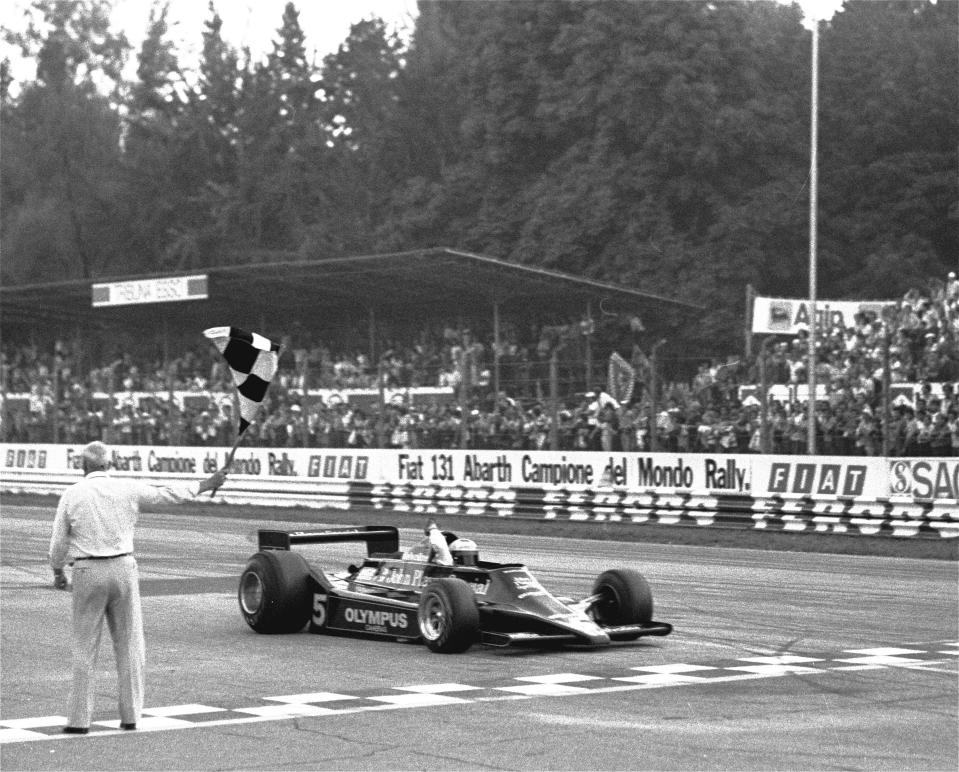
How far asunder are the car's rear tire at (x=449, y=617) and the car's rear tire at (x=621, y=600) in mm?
1360

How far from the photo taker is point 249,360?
10094 mm

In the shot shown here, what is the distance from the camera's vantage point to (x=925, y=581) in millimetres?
18578

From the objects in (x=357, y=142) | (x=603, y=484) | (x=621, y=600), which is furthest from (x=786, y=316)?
(x=357, y=142)

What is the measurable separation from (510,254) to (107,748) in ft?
159

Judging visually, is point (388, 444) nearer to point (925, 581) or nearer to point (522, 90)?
point (925, 581)

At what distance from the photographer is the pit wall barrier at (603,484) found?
23.3m

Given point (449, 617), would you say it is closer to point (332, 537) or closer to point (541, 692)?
point (541, 692)

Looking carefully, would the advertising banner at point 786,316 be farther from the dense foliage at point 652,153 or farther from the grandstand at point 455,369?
the dense foliage at point 652,153

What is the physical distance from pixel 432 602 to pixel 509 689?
2046 mm

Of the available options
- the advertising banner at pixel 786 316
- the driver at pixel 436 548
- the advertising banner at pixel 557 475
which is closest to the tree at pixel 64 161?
the advertising banner at pixel 557 475

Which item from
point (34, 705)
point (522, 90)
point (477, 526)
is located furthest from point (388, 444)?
point (522, 90)

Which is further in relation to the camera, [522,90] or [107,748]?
[522,90]

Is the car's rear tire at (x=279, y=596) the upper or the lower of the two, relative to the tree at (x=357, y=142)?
lower

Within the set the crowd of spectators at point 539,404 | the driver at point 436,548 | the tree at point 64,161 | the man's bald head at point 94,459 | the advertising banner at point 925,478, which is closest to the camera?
the man's bald head at point 94,459
